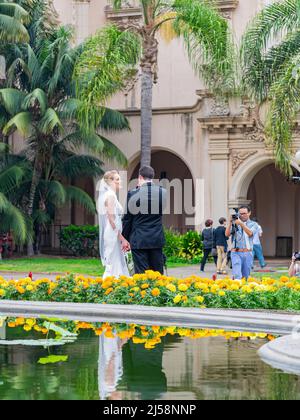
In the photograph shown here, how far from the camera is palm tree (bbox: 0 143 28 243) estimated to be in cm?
3059

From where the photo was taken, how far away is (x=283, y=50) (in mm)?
25438

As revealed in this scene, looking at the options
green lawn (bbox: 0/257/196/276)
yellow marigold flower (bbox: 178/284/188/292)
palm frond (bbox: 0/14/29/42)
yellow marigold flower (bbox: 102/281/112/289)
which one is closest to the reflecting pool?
yellow marigold flower (bbox: 178/284/188/292)

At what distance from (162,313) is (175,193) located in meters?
25.6

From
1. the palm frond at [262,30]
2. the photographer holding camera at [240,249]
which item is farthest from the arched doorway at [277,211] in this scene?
the photographer holding camera at [240,249]

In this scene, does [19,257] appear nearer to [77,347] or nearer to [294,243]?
[294,243]

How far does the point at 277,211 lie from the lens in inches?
1491

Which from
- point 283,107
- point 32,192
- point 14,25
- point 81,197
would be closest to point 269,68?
point 283,107

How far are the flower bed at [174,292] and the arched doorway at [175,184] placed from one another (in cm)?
2262

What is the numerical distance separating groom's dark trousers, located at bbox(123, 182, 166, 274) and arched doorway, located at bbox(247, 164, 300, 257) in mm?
23140

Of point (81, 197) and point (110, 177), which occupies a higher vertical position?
point (81, 197)

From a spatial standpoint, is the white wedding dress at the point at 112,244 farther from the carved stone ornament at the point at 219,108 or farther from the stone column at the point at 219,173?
the stone column at the point at 219,173

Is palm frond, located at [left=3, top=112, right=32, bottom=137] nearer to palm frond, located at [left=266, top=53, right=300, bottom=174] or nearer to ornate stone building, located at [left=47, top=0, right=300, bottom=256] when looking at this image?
ornate stone building, located at [left=47, top=0, right=300, bottom=256]

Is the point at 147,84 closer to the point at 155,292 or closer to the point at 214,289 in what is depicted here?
the point at 214,289

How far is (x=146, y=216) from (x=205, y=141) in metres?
18.7
